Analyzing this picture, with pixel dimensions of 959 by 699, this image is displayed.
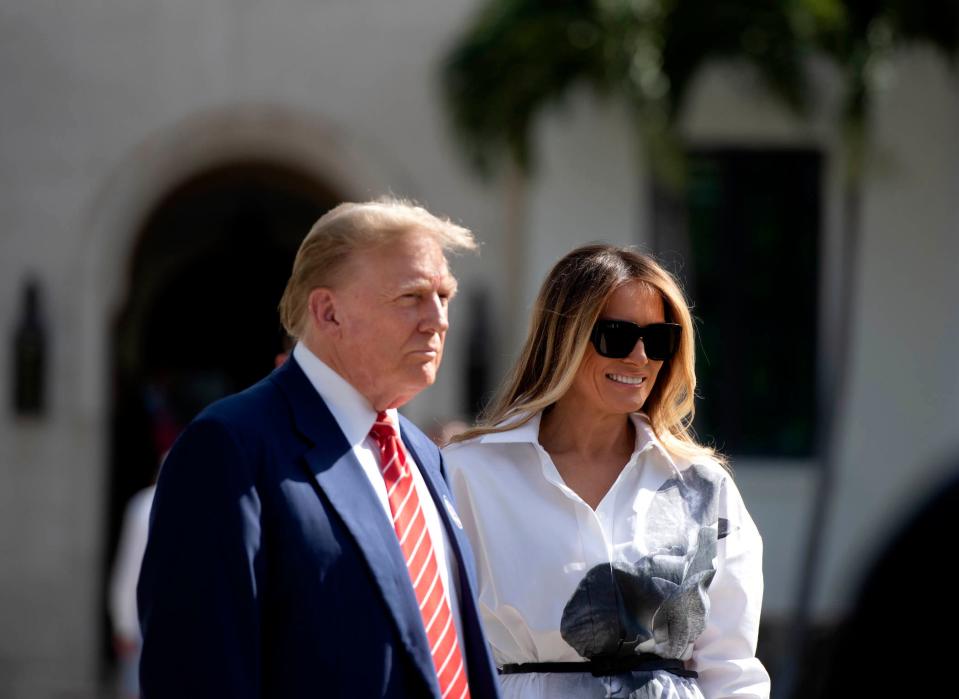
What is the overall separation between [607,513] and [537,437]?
0.24 m

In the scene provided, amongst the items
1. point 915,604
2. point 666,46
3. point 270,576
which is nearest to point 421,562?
point 270,576

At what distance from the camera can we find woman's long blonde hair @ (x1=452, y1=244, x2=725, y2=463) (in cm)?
330

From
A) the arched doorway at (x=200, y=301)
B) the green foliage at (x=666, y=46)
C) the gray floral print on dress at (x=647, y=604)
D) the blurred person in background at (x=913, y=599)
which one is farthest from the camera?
the arched doorway at (x=200, y=301)

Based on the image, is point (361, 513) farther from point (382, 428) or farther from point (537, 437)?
point (537, 437)

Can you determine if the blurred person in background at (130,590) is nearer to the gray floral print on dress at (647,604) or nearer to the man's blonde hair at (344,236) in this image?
the gray floral print on dress at (647,604)

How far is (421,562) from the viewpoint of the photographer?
2.71 metres

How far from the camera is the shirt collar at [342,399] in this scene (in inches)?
108

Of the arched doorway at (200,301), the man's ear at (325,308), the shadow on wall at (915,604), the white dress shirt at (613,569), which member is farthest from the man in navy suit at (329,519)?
the arched doorway at (200,301)

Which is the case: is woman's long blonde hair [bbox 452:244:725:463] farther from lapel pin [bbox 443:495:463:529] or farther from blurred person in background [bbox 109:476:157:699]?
blurred person in background [bbox 109:476:157:699]

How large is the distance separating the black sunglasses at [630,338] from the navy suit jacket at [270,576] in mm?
815

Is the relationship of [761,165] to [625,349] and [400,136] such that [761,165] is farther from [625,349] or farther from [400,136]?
[625,349]

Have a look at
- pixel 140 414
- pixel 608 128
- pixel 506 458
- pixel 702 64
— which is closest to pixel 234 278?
pixel 140 414

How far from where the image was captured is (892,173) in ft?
33.5

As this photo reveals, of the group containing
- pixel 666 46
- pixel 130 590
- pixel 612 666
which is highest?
pixel 666 46
